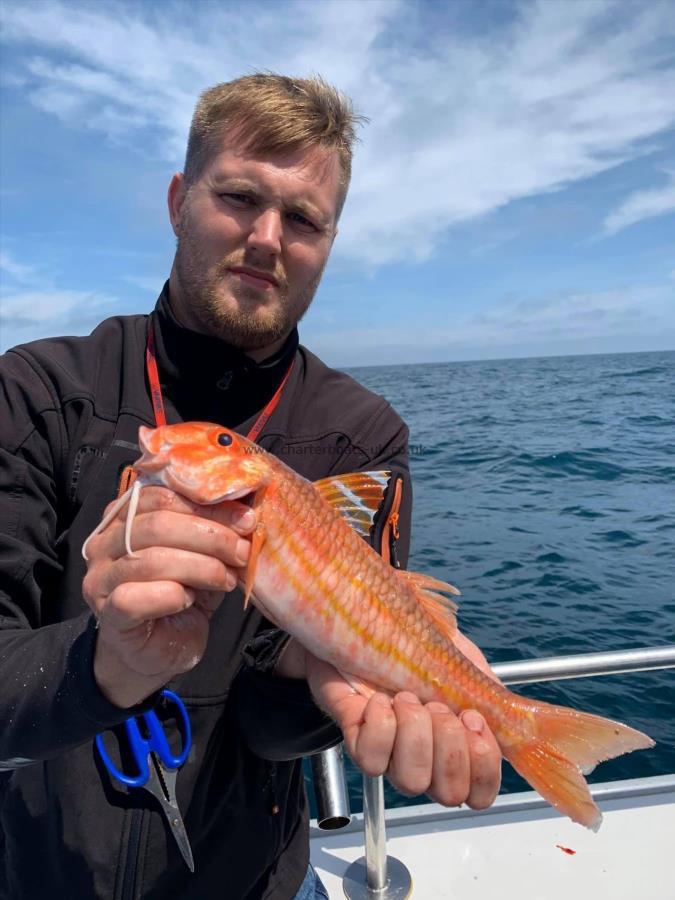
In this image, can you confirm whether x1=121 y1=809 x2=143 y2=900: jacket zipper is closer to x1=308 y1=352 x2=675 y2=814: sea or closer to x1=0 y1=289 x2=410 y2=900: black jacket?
x1=0 y1=289 x2=410 y2=900: black jacket

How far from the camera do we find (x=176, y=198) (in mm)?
3604

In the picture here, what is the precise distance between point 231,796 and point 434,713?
3.75 ft

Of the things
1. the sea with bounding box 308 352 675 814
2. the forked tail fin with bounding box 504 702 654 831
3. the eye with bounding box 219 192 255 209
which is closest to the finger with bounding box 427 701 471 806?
the forked tail fin with bounding box 504 702 654 831

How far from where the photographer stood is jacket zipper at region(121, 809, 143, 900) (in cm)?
267

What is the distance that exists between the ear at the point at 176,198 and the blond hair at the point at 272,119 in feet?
0.26

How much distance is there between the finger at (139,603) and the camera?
6.20ft

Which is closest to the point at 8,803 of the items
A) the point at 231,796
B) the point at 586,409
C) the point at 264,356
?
the point at 231,796

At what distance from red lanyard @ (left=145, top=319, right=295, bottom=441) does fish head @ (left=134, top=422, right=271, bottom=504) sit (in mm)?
606

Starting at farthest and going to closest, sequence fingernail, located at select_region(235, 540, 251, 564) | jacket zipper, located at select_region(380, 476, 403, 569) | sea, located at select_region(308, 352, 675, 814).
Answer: sea, located at select_region(308, 352, 675, 814)
jacket zipper, located at select_region(380, 476, 403, 569)
fingernail, located at select_region(235, 540, 251, 564)

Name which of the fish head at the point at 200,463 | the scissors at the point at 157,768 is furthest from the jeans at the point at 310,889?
the fish head at the point at 200,463

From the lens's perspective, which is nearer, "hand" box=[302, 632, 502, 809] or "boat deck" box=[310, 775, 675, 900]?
"hand" box=[302, 632, 502, 809]

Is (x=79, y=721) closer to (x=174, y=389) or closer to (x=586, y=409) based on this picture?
(x=174, y=389)

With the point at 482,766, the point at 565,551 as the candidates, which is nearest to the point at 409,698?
the point at 482,766

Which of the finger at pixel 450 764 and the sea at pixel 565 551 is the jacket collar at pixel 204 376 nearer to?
the finger at pixel 450 764
